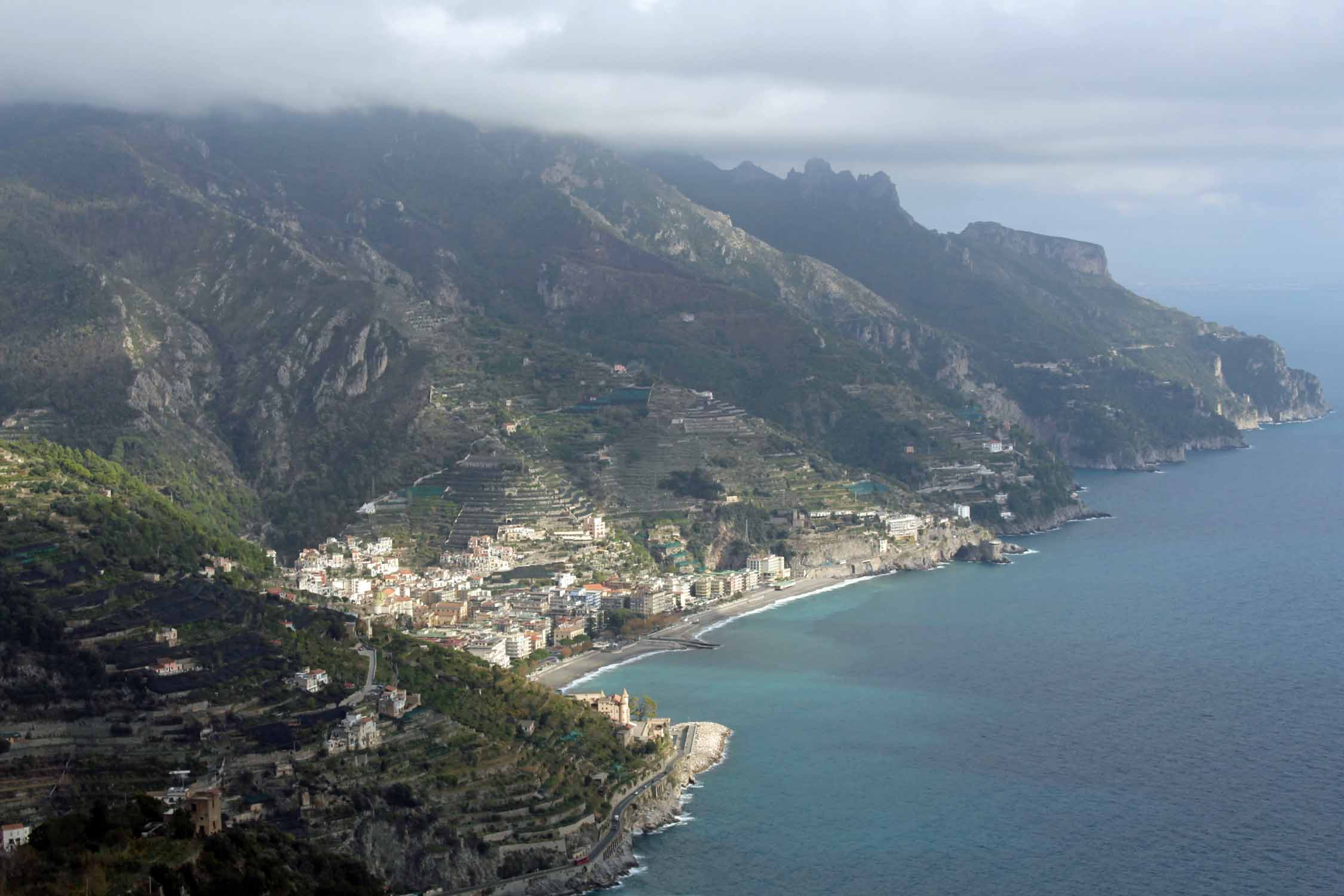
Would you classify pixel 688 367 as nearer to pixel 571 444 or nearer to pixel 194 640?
pixel 571 444

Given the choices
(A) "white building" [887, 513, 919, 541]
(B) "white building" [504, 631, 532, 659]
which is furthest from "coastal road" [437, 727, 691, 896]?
(A) "white building" [887, 513, 919, 541]

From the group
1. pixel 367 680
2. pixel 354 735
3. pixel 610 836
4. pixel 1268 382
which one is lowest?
pixel 610 836

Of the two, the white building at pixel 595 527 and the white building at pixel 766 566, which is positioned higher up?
the white building at pixel 595 527

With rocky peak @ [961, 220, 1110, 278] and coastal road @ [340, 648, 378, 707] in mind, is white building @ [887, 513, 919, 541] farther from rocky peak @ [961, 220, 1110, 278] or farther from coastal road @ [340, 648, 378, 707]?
rocky peak @ [961, 220, 1110, 278]

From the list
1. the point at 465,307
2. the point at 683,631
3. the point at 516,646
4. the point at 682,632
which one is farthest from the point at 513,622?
the point at 465,307

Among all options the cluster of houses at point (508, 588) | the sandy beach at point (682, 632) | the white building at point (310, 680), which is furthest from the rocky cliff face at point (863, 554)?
the white building at point (310, 680)

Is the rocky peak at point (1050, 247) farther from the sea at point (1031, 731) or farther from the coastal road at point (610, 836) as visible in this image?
the coastal road at point (610, 836)

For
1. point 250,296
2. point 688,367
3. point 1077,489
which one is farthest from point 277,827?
point 1077,489

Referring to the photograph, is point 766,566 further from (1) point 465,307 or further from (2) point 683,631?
(1) point 465,307
